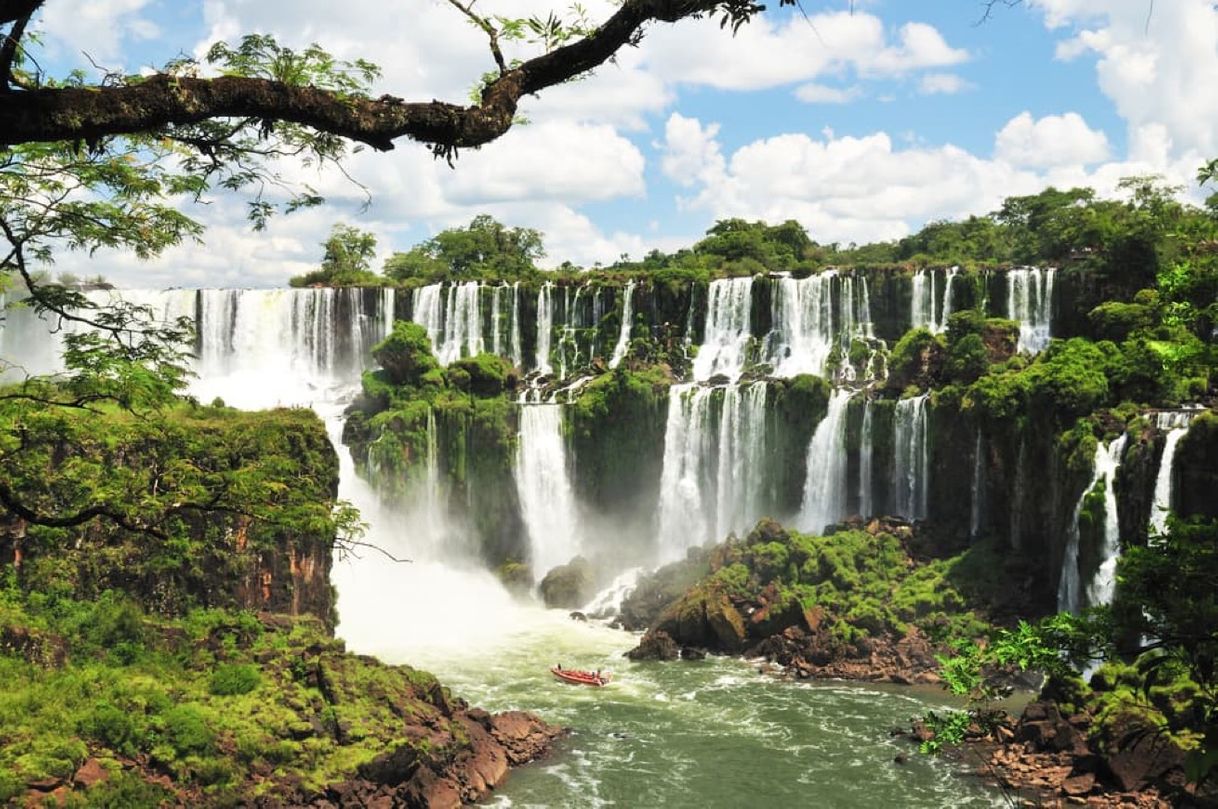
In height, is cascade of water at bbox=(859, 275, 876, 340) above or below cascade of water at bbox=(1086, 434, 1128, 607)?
above

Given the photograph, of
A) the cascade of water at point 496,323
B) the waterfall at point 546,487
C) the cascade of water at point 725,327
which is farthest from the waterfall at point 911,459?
the cascade of water at point 496,323

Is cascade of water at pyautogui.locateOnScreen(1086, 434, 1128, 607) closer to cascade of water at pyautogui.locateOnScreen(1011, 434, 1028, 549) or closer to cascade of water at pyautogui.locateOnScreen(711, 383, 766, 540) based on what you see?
cascade of water at pyautogui.locateOnScreen(1011, 434, 1028, 549)

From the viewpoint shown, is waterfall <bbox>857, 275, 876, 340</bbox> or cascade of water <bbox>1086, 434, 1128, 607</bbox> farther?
waterfall <bbox>857, 275, 876, 340</bbox>

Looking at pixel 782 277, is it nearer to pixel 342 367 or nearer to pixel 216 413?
pixel 342 367

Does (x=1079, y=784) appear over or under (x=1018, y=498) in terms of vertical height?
under

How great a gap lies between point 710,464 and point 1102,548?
14427 mm

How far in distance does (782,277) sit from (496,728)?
2484 cm

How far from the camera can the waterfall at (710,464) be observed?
35094 mm

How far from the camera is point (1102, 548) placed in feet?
77.9

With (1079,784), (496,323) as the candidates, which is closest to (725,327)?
(496,323)

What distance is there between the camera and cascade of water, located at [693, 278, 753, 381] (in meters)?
40.5

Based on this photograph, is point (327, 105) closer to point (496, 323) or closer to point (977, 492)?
point (977, 492)

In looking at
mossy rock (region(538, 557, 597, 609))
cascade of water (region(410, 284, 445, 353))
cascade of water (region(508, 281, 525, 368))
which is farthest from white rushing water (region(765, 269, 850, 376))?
cascade of water (region(410, 284, 445, 353))

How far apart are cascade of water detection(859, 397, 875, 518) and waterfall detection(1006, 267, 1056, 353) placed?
6.74m
